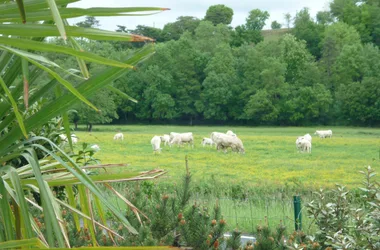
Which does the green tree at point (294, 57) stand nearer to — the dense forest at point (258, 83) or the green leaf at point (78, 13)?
the dense forest at point (258, 83)

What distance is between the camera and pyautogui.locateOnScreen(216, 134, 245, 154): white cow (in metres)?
26.4

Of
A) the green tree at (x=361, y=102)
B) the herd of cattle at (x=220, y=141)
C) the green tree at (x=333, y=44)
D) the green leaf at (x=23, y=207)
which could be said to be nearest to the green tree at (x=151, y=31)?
the green tree at (x=333, y=44)

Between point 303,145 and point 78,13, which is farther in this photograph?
→ point 303,145

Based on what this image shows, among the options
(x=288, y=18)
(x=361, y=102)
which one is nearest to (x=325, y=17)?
(x=288, y=18)

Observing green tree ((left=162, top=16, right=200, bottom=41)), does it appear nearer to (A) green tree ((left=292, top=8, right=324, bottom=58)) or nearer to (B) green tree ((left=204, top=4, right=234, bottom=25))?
(B) green tree ((left=204, top=4, right=234, bottom=25))

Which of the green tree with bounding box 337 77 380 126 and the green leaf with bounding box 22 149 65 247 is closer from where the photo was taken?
the green leaf with bounding box 22 149 65 247

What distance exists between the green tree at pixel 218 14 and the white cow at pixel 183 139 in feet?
166

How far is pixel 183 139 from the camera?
29.0 metres

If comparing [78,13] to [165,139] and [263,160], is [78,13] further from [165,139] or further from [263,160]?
[165,139]

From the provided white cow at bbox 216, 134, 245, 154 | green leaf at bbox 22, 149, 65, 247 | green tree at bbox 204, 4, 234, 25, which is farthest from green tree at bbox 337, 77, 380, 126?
green leaf at bbox 22, 149, 65, 247

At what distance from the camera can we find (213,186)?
1162 cm

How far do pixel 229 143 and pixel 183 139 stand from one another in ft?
10.4

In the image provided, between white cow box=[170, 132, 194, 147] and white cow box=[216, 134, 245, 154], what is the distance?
192cm

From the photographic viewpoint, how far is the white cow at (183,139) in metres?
29.0
